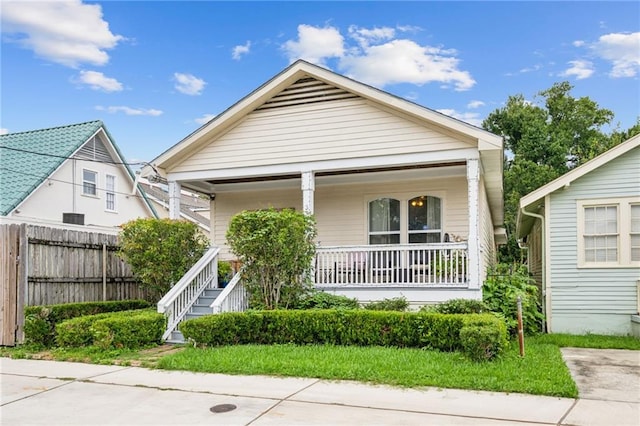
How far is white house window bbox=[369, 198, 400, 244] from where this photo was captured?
13.4 m

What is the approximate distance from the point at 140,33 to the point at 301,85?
7162 millimetres

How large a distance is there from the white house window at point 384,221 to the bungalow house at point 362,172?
0.03 meters

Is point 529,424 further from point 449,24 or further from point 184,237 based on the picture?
point 449,24

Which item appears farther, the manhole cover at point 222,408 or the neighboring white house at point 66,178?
the neighboring white house at point 66,178

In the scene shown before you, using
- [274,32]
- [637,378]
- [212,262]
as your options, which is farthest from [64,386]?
[274,32]

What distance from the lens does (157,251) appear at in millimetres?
10672

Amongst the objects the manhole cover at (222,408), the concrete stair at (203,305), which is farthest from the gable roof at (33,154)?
the manhole cover at (222,408)

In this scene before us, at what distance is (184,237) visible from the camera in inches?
440

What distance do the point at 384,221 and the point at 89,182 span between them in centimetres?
1374

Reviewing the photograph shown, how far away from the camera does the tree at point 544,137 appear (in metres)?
27.6

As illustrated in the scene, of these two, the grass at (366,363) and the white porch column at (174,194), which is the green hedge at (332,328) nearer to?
the grass at (366,363)

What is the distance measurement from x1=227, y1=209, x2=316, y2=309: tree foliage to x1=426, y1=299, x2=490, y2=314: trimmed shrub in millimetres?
2744

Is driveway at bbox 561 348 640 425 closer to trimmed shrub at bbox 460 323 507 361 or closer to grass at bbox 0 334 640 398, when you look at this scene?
grass at bbox 0 334 640 398

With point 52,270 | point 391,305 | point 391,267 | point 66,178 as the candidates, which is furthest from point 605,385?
point 66,178
